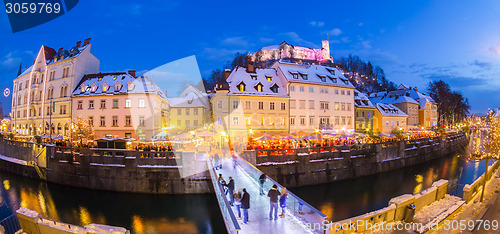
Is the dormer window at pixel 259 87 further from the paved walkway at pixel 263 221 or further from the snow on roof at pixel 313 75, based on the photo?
the paved walkway at pixel 263 221

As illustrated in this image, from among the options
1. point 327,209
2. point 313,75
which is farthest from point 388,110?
point 327,209

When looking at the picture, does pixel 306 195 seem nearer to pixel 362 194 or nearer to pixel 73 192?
pixel 362 194

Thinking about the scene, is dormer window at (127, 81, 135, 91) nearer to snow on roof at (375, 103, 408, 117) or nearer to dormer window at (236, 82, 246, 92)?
dormer window at (236, 82, 246, 92)

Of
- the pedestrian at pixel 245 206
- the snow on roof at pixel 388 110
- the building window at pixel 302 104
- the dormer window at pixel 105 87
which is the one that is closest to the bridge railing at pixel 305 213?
the pedestrian at pixel 245 206

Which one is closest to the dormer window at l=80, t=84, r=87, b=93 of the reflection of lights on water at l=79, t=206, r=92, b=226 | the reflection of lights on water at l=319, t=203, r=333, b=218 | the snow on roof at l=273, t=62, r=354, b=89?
the reflection of lights on water at l=79, t=206, r=92, b=226

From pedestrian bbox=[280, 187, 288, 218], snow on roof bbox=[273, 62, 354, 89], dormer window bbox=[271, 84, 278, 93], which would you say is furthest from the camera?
snow on roof bbox=[273, 62, 354, 89]

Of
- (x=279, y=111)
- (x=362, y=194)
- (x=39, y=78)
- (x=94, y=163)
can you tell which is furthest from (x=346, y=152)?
(x=39, y=78)

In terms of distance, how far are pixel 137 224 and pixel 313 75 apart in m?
39.1

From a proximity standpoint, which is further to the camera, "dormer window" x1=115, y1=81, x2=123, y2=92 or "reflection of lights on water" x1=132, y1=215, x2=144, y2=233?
"dormer window" x1=115, y1=81, x2=123, y2=92

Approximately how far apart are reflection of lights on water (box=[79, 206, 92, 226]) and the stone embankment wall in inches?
556

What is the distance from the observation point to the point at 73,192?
27.0 metres

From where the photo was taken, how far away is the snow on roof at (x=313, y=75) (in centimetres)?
4619

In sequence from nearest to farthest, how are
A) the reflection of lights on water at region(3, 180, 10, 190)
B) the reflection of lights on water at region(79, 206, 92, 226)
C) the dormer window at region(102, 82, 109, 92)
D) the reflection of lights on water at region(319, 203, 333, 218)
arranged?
the reflection of lights on water at region(79, 206, 92, 226), the reflection of lights on water at region(319, 203, 333, 218), the reflection of lights on water at region(3, 180, 10, 190), the dormer window at region(102, 82, 109, 92)

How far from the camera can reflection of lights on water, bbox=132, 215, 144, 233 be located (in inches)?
747
